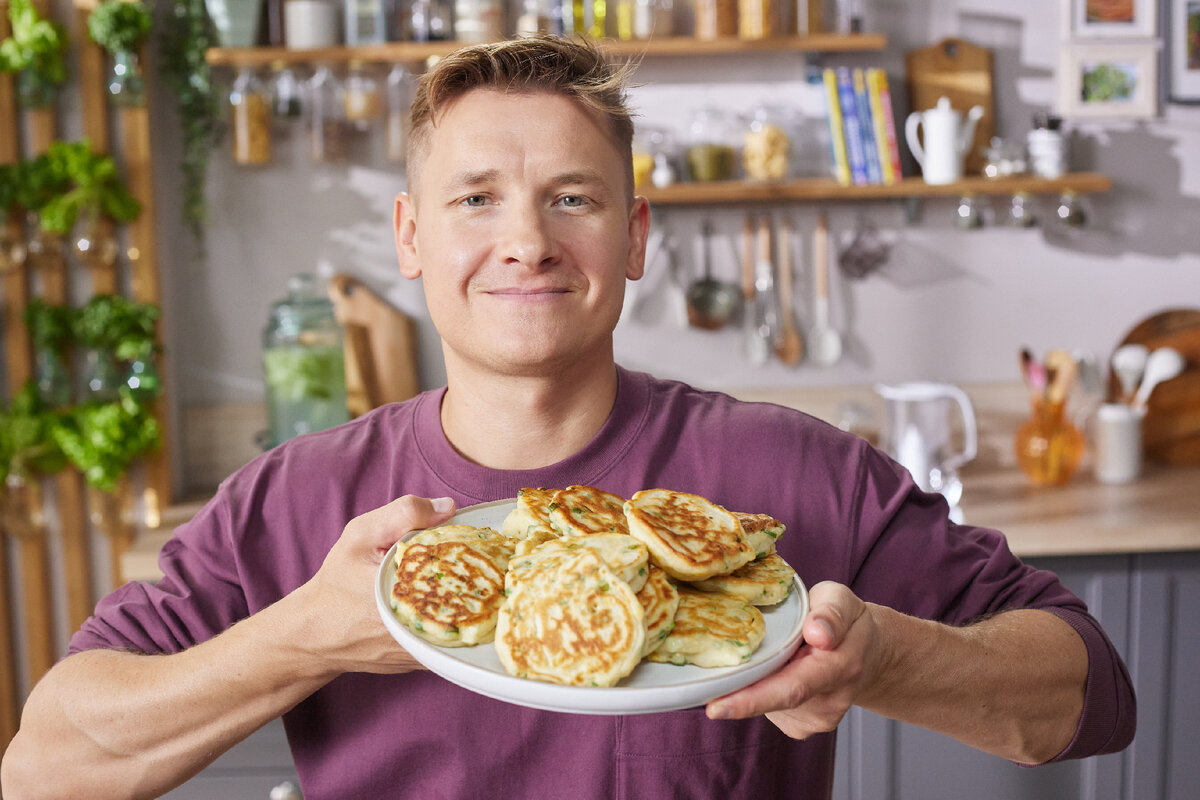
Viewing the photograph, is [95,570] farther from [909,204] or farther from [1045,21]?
[1045,21]

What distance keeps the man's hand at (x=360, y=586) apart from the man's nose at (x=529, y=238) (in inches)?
11.8

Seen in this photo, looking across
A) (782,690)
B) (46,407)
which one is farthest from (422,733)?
(46,407)

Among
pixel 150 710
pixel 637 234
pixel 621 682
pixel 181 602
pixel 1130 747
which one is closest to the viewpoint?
pixel 621 682

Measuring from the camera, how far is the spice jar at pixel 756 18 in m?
2.67

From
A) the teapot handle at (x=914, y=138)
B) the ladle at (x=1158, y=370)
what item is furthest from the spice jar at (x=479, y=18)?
the ladle at (x=1158, y=370)

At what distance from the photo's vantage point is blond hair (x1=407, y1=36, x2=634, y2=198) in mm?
1231

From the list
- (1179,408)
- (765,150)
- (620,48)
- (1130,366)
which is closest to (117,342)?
(620,48)

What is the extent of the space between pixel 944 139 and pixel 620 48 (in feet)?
2.75

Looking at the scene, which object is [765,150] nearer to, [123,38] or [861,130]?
[861,130]

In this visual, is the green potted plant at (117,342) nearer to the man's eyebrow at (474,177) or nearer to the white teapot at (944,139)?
the man's eyebrow at (474,177)

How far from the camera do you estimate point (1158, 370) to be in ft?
8.86

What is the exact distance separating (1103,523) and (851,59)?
1.35 meters

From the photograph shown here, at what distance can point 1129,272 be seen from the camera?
2.96 metres

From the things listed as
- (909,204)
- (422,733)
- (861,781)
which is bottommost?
(861,781)
